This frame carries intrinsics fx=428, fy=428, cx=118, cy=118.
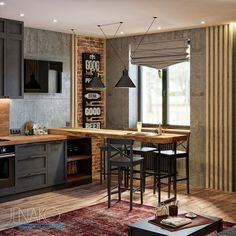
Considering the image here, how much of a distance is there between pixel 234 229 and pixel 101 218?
224 centimetres

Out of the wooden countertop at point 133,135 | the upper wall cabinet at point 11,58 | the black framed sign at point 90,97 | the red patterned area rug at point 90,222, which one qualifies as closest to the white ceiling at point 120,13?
the upper wall cabinet at point 11,58

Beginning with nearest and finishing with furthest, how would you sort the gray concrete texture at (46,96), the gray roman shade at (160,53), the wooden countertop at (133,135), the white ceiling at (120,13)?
1. the white ceiling at (120,13)
2. the wooden countertop at (133,135)
3. the gray concrete texture at (46,96)
4. the gray roman shade at (160,53)

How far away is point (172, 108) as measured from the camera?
8289 mm

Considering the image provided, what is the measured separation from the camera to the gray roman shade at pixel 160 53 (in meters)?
7.79

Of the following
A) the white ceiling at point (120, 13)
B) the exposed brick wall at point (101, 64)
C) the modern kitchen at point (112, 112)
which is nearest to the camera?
the white ceiling at point (120, 13)

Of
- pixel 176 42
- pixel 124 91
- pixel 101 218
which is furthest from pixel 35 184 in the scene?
pixel 176 42

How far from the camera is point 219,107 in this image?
7363 mm

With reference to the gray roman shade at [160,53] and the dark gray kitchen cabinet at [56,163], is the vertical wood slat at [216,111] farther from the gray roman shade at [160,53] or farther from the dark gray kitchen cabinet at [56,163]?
the dark gray kitchen cabinet at [56,163]

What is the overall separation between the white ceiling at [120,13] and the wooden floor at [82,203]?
282cm

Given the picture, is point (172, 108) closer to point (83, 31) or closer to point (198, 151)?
point (198, 151)

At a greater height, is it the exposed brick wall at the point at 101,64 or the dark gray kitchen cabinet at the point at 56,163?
the exposed brick wall at the point at 101,64

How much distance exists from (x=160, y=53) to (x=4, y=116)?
3.09 m

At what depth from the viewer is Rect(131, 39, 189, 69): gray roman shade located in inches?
307

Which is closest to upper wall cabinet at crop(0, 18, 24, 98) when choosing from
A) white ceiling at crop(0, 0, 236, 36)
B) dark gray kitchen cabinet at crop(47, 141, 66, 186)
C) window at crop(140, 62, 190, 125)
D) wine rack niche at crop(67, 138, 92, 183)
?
white ceiling at crop(0, 0, 236, 36)
